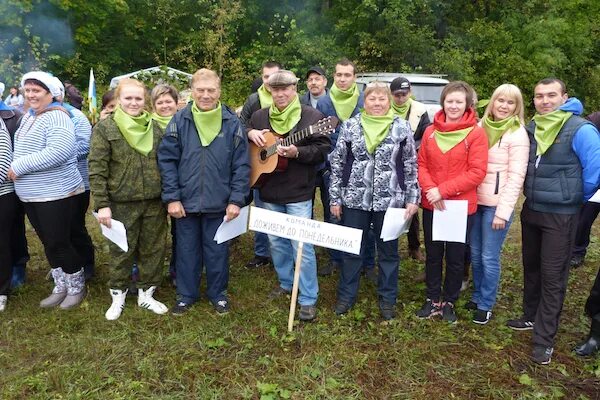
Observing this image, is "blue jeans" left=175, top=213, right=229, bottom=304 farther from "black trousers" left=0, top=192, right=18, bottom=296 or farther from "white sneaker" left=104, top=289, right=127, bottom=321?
"black trousers" left=0, top=192, right=18, bottom=296

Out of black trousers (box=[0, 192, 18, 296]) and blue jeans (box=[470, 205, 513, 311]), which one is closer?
blue jeans (box=[470, 205, 513, 311])

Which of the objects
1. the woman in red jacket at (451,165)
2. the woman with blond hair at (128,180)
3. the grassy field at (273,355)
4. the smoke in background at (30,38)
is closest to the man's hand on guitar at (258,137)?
the woman with blond hair at (128,180)

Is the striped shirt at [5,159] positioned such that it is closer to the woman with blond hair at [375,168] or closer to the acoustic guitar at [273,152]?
the acoustic guitar at [273,152]

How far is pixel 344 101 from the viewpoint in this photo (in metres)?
4.89

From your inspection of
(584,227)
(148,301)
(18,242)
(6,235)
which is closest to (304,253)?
(148,301)

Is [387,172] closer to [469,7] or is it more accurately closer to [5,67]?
[5,67]

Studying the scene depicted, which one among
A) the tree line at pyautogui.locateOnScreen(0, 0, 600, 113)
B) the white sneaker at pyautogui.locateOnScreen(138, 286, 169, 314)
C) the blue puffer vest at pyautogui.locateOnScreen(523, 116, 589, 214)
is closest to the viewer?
the blue puffer vest at pyautogui.locateOnScreen(523, 116, 589, 214)

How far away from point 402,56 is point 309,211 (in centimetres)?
1622

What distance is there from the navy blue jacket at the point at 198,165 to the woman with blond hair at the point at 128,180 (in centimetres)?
15

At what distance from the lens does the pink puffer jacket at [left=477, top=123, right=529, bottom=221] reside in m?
3.65

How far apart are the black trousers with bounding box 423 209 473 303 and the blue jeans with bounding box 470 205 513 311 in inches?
4.0

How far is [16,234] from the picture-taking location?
474 cm

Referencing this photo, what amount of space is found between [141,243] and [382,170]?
207 centimetres

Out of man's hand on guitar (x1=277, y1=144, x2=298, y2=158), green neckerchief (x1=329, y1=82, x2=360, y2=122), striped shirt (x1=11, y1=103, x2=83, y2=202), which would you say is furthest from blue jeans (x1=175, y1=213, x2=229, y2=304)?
green neckerchief (x1=329, y1=82, x2=360, y2=122)
